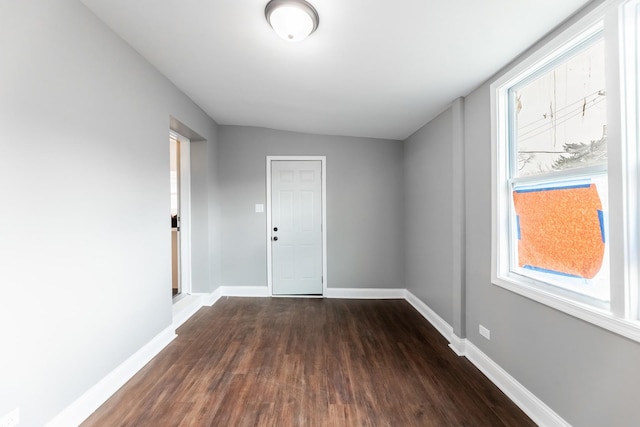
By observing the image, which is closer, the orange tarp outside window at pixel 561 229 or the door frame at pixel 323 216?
the orange tarp outside window at pixel 561 229

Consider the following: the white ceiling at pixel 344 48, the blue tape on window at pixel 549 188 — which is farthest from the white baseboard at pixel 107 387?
the blue tape on window at pixel 549 188

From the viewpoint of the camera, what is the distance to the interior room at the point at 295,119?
4.43 feet

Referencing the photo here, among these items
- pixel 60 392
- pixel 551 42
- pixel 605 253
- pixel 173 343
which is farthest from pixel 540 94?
pixel 173 343

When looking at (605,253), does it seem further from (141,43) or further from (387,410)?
(141,43)

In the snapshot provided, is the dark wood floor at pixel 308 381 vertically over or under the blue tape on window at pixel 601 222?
under

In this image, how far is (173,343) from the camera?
2756 mm

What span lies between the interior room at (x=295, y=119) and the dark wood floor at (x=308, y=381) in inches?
7.0

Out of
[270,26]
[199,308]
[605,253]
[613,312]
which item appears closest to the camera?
[613,312]

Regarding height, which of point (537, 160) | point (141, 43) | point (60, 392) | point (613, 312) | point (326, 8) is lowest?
point (60, 392)

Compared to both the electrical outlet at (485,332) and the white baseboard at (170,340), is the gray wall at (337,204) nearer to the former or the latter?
the white baseboard at (170,340)

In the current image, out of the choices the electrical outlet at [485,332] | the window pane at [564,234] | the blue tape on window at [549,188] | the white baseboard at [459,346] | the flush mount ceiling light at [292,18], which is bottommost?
the white baseboard at [459,346]

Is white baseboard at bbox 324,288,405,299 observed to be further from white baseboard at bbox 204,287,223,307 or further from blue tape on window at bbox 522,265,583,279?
blue tape on window at bbox 522,265,583,279

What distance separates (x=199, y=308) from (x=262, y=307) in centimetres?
81

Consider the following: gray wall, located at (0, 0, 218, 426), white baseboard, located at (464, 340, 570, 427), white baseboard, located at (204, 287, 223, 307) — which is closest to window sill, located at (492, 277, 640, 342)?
white baseboard, located at (464, 340, 570, 427)
